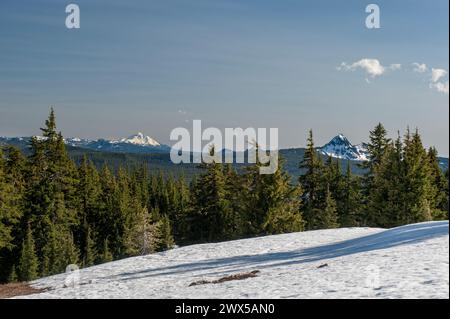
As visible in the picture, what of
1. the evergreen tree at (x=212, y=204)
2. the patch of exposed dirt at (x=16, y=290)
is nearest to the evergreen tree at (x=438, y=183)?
the evergreen tree at (x=212, y=204)

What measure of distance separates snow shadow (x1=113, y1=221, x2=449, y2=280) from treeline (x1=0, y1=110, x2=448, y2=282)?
47.8 ft

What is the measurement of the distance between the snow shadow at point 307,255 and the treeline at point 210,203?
573 inches

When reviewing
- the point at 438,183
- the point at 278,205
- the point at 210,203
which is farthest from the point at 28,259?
the point at 438,183

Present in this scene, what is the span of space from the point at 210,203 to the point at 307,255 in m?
29.0

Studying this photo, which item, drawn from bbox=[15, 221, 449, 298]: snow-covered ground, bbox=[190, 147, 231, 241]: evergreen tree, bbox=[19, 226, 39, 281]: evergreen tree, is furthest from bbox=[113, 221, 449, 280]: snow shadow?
bbox=[19, 226, 39, 281]: evergreen tree

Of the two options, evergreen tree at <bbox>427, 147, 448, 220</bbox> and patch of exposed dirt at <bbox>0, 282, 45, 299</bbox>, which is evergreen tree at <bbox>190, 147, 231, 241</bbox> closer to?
evergreen tree at <bbox>427, 147, 448, 220</bbox>

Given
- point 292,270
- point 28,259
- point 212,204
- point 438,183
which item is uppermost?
point 438,183

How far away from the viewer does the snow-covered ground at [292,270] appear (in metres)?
13.2

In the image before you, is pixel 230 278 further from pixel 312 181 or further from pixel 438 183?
pixel 438 183

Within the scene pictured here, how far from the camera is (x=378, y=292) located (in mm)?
12156

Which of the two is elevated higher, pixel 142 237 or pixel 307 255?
pixel 307 255

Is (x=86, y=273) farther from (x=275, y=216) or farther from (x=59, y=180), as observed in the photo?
(x=59, y=180)

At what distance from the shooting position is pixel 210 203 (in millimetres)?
50344

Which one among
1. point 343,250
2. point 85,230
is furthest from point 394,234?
point 85,230
